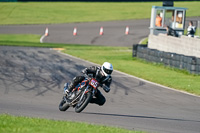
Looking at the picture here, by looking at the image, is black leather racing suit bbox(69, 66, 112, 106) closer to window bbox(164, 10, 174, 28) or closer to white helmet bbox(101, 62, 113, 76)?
white helmet bbox(101, 62, 113, 76)

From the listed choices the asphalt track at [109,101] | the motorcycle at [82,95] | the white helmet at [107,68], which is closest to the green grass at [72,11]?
the asphalt track at [109,101]

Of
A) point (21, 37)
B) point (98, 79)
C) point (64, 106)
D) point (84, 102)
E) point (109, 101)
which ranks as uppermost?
point (98, 79)

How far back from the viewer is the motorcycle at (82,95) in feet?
33.7

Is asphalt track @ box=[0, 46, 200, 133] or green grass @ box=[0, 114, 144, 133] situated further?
asphalt track @ box=[0, 46, 200, 133]

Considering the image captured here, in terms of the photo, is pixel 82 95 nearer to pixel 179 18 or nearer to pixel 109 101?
pixel 109 101

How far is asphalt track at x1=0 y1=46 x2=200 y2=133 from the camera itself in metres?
9.98

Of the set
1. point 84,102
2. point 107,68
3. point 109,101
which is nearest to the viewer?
point 107,68

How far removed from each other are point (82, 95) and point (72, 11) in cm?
3956

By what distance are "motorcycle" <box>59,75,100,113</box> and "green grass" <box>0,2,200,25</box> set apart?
3452 centimetres

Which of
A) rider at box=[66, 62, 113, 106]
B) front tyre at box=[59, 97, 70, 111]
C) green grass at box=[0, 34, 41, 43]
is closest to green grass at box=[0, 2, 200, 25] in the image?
green grass at box=[0, 34, 41, 43]

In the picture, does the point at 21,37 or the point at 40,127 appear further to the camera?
the point at 21,37

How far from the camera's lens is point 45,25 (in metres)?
43.6

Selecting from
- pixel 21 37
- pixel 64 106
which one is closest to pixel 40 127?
pixel 64 106

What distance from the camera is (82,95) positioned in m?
10.4
